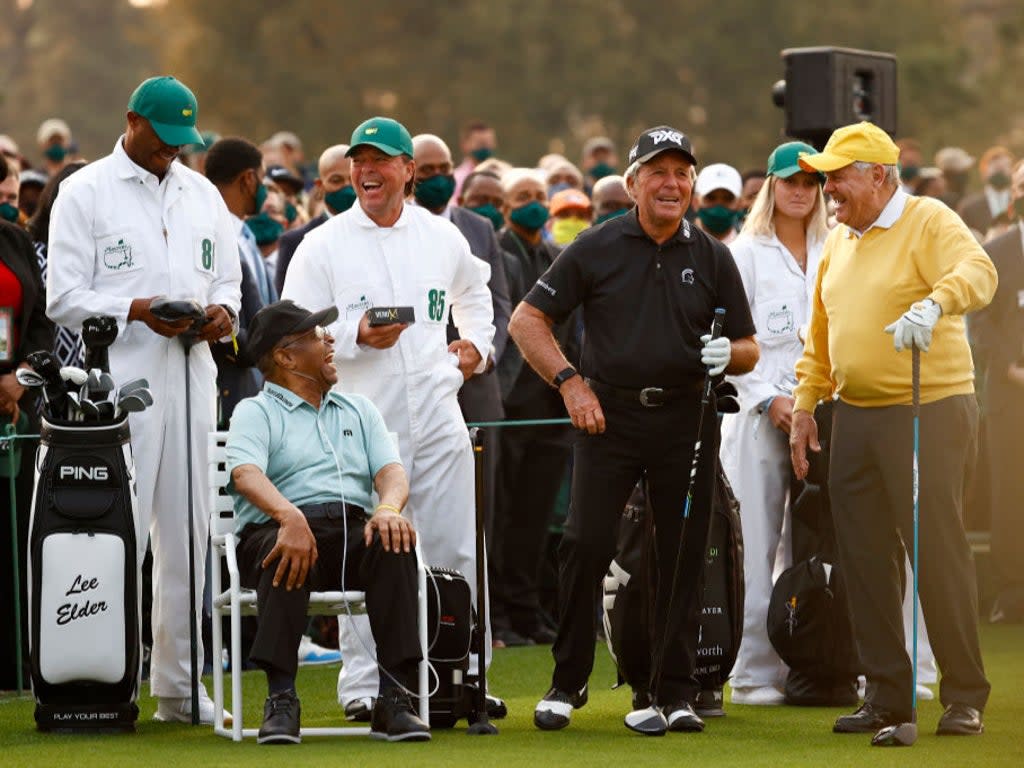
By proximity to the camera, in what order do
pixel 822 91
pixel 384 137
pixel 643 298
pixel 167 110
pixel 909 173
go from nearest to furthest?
1. pixel 643 298
2. pixel 167 110
3. pixel 384 137
4. pixel 822 91
5. pixel 909 173

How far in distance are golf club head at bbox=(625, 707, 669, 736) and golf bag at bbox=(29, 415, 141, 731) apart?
6.43ft

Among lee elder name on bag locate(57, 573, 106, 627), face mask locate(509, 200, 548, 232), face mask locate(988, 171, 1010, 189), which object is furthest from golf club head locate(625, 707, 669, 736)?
face mask locate(988, 171, 1010, 189)

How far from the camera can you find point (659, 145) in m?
9.13

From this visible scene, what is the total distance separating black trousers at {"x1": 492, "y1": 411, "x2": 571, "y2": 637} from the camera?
42.1 feet

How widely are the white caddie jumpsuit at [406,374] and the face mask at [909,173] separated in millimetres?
9744

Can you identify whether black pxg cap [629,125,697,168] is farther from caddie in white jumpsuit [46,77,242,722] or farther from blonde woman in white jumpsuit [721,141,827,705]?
caddie in white jumpsuit [46,77,242,722]

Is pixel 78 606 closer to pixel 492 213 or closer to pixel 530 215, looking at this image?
pixel 530 215

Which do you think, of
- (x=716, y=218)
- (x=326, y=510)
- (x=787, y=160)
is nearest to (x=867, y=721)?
(x=326, y=510)

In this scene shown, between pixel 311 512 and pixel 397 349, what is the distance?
2.91 feet

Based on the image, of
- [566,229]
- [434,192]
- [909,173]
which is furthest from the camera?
[909,173]

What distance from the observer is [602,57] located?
45438mm

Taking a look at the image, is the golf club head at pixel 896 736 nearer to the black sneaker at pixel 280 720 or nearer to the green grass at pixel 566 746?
the green grass at pixel 566 746

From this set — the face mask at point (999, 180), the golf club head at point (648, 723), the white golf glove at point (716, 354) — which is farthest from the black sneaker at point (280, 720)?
the face mask at point (999, 180)

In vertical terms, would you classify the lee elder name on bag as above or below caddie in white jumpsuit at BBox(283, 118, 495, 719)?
below
